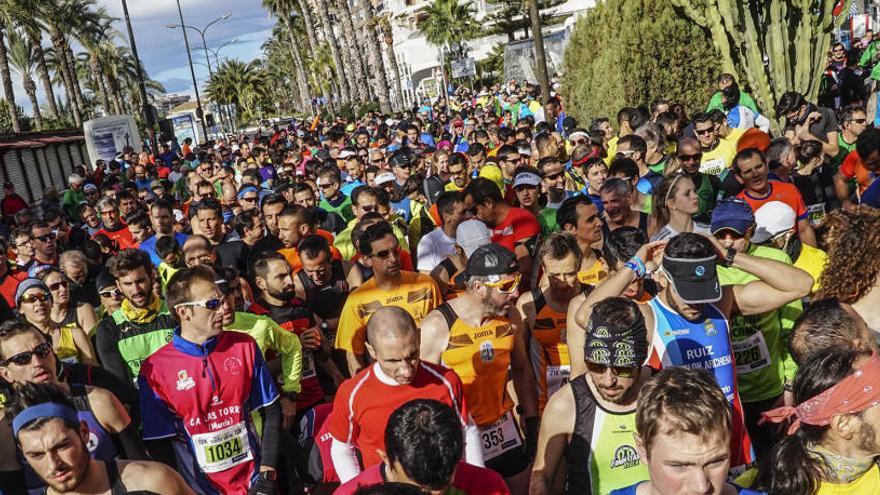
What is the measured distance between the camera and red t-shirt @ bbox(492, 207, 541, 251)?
697 cm

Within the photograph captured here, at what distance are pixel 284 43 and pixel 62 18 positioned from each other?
48.0 m

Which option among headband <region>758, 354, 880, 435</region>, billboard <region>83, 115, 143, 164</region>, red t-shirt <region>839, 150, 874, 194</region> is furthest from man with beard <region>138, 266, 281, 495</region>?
billboard <region>83, 115, 143, 164</region>

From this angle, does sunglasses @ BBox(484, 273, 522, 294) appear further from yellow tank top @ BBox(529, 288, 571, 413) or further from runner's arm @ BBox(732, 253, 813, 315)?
runner's arm @ BBox(732, 253, 813, 315)

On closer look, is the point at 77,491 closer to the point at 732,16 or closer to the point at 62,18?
the point at 732,16

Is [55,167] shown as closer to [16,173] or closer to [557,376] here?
[16,173]

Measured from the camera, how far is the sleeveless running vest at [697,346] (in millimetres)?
4031

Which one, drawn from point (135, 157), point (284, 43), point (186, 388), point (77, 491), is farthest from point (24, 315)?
point (284, 43)

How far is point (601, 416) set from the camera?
343 centimetres

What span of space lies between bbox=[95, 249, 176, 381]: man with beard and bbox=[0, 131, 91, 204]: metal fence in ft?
83.3

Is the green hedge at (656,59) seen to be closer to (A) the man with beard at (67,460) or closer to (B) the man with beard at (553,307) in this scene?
(B) the man with beard at (553,307)

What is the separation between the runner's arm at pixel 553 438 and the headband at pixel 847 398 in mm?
995

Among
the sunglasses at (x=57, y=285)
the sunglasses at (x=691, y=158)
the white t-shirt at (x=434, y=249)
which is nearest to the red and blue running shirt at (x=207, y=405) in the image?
the sunglasses at (x=57, y=285)

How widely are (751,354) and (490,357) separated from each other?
5.22 ft

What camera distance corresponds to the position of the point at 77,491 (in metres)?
3.35
